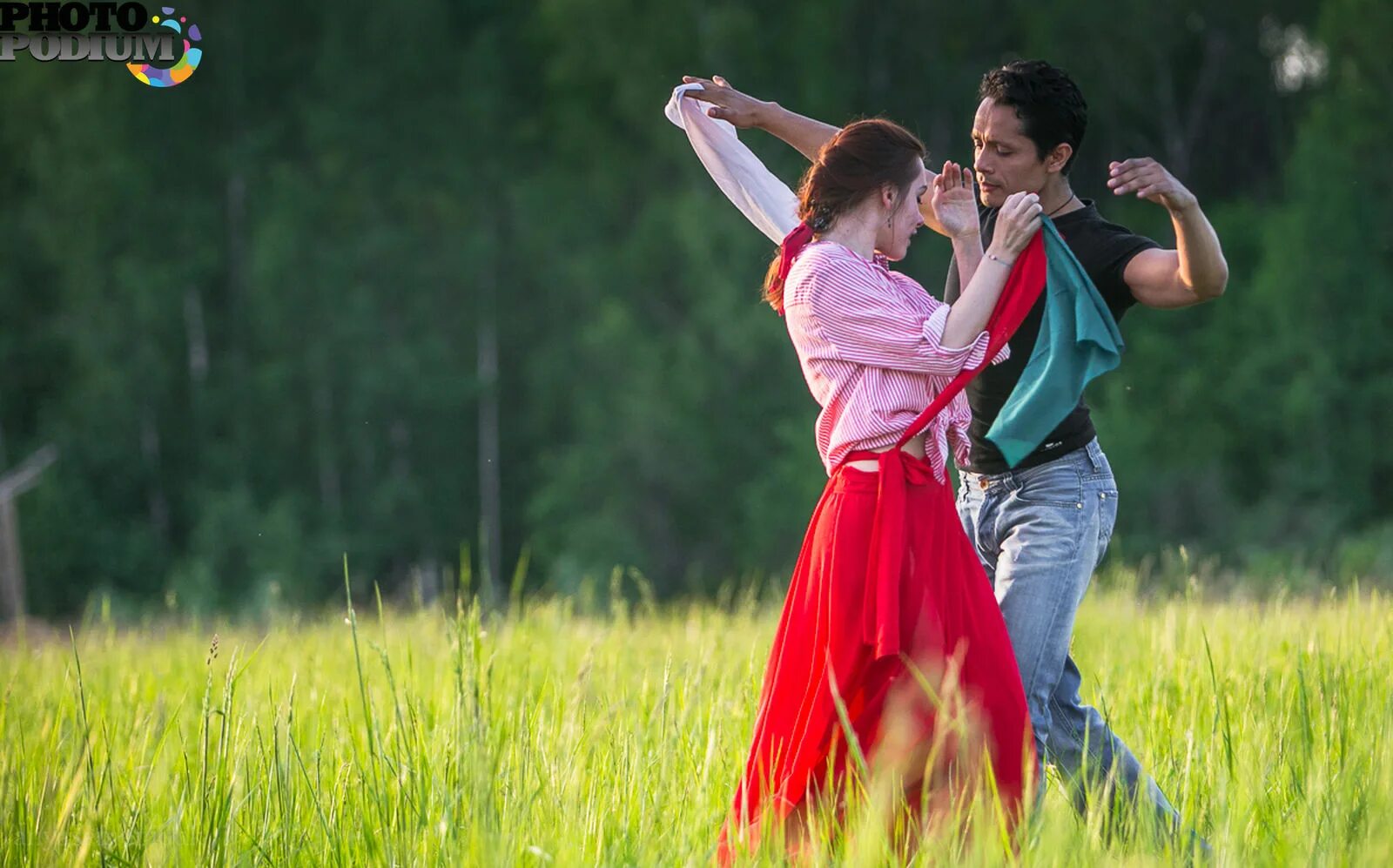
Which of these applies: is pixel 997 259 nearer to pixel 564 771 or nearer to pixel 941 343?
pixel 941 343

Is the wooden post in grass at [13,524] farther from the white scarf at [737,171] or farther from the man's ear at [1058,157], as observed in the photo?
the man's ear at [1058,157]

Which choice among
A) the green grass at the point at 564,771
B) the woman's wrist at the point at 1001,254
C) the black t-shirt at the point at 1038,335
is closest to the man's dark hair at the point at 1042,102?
the black t-shirt at the point at 1038,335

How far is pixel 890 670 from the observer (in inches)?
98.6

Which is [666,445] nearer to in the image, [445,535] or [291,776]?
[445,535]

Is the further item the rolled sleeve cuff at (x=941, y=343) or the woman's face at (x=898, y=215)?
the woman's face at (x=898, y=215)

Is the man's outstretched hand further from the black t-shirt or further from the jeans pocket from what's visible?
the jeans pocket

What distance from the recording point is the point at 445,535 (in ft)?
83.1

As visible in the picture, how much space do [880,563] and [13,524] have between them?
18732 mm

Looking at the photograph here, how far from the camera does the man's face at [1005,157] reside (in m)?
2.90

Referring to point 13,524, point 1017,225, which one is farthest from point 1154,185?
point 13,524

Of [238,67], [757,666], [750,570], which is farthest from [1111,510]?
[238,67]

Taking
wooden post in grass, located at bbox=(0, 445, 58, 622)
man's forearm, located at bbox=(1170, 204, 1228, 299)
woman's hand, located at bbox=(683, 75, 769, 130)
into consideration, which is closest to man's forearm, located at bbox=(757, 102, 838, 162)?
woman's hand, located at bbox=(683, 75, 769, 130)

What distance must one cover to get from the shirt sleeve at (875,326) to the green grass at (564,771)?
2.33 ft

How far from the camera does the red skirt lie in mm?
2467
